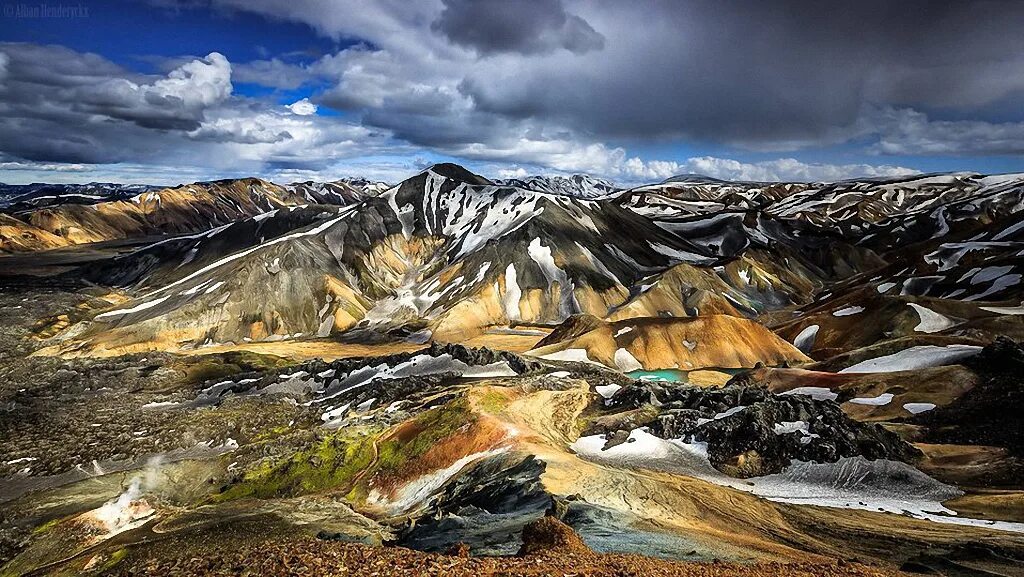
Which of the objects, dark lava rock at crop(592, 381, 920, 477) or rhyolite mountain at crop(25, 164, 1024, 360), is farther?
rhyolite mountain at crop(25, 164, 1024, 360)

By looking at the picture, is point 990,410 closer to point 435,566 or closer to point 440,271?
point 435,566

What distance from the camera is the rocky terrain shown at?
68.3 ft

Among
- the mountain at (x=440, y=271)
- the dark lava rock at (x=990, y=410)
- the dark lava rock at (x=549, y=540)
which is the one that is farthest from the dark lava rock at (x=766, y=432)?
the mountain at (x=440, y=271)

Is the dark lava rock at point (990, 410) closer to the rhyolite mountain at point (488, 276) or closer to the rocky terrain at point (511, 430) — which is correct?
the rocky terrain at point (511, 430)

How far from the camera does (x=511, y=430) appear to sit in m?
34.2

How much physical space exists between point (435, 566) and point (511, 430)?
19311 mm

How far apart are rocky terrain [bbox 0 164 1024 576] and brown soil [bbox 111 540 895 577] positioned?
12 cm

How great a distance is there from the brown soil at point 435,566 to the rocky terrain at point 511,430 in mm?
115

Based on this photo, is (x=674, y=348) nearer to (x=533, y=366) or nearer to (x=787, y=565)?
(x=533, y=366)

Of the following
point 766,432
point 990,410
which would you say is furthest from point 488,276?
point 990,410

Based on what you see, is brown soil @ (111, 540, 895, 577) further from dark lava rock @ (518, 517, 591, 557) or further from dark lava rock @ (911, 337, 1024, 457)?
dark lava rock @ (911, 337, 1024, 457)

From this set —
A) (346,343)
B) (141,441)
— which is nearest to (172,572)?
(141,441)

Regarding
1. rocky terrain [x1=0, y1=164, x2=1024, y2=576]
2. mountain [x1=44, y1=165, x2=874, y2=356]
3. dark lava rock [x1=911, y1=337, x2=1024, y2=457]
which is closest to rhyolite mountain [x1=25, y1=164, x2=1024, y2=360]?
mountain [x1=44, y1=165, x2=874, y2=356]

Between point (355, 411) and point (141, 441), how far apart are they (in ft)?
58.5
